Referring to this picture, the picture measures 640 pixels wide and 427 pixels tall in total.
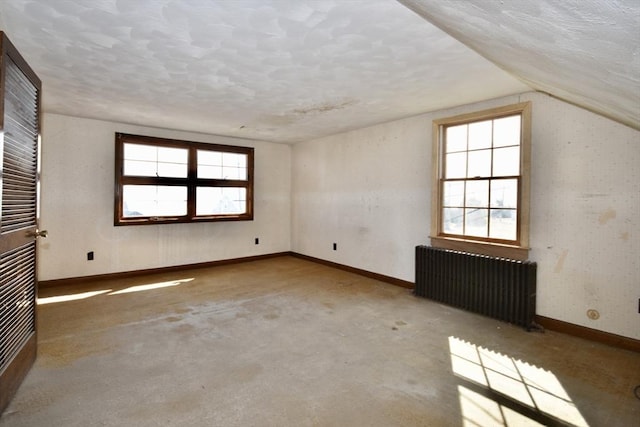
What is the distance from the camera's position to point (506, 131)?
362cm

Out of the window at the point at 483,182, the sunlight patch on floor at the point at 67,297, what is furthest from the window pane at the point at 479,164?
the sunlight patch on floor at the point at 67,297

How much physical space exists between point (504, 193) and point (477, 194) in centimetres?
31

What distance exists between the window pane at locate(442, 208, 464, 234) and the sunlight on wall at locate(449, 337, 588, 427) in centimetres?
168

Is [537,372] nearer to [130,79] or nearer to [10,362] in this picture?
[10,362]

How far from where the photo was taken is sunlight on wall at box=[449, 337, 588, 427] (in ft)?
6.30

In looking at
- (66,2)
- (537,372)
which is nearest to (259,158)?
(66,2)

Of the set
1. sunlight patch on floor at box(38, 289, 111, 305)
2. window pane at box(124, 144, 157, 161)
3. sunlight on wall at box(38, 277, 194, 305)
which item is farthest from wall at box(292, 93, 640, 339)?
sunlight patch on floor at box(38, 289, 111, 305)

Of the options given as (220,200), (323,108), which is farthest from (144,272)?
(323,108)

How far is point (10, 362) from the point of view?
1.99m

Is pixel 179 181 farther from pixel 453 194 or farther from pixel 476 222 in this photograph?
pixel 476 222

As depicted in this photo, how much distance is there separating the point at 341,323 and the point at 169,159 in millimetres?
4011

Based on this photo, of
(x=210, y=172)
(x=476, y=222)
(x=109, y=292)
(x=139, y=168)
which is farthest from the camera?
(x=210, y=172)

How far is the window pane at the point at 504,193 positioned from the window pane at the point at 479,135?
487 millimetres

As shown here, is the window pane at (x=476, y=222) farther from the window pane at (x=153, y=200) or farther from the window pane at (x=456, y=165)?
the window pane at (x=153, y=200)
